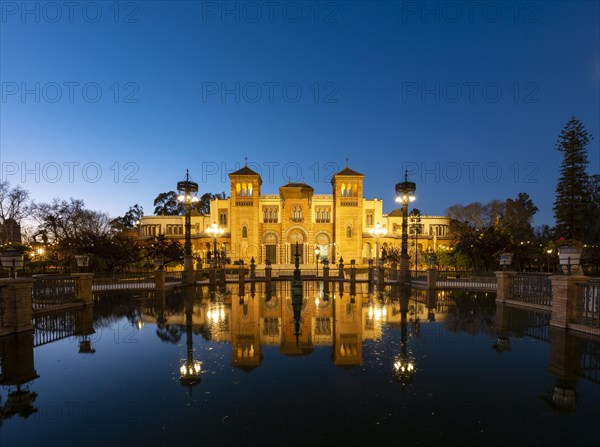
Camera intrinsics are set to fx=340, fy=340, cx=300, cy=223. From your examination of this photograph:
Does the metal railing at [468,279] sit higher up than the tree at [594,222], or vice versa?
the tree at [594,222]

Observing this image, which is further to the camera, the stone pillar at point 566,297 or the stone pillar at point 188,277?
the stone pillar at point 188,277

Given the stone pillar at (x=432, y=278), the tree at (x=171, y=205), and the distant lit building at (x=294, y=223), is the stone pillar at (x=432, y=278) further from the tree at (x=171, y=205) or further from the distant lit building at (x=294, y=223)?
the tree at (x=171, y=205)

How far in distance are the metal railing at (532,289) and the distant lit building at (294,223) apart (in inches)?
1350

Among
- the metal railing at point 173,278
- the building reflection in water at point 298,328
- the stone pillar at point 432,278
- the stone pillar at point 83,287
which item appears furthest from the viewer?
the metal railing at point 173,278

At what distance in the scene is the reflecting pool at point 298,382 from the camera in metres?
4.22

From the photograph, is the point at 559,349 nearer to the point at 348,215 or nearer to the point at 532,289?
the point at 532,289

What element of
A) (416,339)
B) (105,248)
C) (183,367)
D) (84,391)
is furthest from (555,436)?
(105,248)

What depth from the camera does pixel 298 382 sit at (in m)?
5.70

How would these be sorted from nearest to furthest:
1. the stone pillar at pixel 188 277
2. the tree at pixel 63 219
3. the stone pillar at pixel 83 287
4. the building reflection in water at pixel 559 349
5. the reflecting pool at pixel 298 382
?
the reflecting pool at pixel 298 382, the building reflection in water at pixel 559 349, the stone pillar at pixel 83 287, the stone pillar at pixel 188 277, the tree at pixel 63 219

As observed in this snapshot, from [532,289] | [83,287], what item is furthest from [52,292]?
[532,289]

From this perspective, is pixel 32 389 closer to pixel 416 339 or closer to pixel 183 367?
pixel 183 367

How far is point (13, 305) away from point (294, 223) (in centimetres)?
4240

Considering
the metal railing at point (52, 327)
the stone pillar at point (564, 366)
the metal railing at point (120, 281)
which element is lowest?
the metal railing at point (120, 281)

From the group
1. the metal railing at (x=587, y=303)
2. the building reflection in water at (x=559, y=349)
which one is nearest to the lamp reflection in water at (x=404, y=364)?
the building reflection in water at (x=559, y=349)
